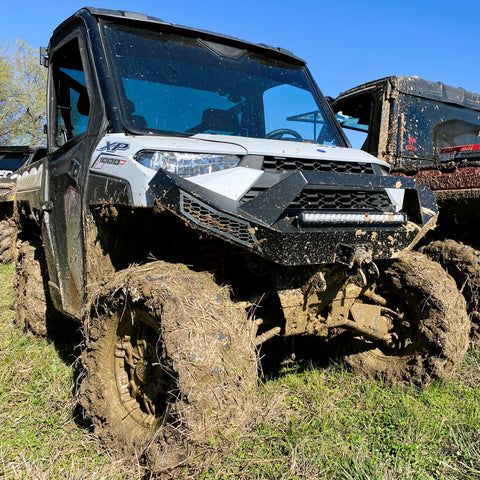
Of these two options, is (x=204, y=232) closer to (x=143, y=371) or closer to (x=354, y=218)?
(x=354, y=218)

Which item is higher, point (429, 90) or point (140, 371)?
point (429, 90)

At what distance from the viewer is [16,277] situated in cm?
538

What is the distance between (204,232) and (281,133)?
5.47ft

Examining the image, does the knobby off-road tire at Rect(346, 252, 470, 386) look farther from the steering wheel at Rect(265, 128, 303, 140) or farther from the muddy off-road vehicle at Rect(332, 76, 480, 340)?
the steering wheel at Rect(265, 128, 303, 140)

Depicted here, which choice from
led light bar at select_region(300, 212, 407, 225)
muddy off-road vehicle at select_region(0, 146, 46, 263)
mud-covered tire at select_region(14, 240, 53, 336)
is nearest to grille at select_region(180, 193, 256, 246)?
led light bar at select_region(300, 212, 407, 225)

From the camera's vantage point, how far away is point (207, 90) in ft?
11.4

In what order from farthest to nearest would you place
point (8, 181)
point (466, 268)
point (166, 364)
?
point (8, 181)
point (466, 268)
point (166, 364)

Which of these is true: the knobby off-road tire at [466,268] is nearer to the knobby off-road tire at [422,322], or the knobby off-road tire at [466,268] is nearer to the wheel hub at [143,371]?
the knobby off-road tire at [422,322]

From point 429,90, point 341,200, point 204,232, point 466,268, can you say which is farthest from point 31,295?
point 429,90

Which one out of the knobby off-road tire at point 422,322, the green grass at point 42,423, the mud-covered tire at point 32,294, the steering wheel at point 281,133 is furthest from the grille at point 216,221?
the mud-covered tire at point 32,294

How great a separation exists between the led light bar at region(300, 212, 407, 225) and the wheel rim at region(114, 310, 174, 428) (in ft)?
3.12

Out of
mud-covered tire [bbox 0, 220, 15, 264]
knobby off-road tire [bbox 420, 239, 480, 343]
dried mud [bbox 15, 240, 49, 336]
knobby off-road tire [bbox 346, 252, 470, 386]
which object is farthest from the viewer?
mud-covered tire [bbox 0, 220, 15, 264]

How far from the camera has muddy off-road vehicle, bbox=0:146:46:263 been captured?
9.66 m

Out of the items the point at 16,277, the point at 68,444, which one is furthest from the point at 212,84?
the point at 16,277
